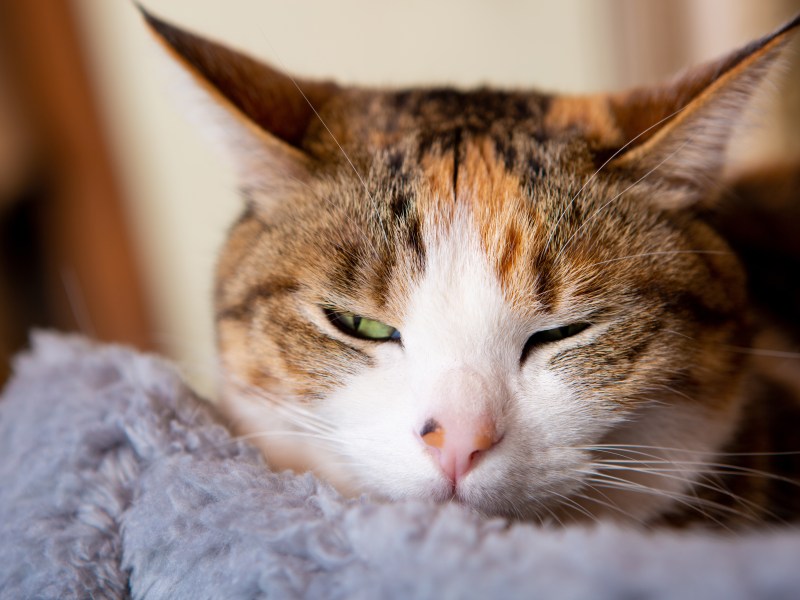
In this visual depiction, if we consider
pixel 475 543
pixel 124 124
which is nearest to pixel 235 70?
pixel 475 543

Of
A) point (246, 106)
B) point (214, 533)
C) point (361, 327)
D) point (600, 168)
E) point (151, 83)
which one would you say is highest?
point (151, 83)

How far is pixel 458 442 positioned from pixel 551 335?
17 cm

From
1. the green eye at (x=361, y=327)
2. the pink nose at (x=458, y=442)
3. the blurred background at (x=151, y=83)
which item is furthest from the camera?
the blurred background at (x=151, y=83)

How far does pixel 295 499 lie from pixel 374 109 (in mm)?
519

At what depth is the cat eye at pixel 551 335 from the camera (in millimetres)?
701

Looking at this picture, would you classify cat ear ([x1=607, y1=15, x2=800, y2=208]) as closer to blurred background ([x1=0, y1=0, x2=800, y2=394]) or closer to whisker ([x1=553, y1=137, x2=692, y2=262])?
whisker ([x1=553, y1=137, x2=692, y2=262])

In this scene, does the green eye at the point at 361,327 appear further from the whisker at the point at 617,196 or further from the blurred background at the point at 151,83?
the blurred background at the point at 151,83

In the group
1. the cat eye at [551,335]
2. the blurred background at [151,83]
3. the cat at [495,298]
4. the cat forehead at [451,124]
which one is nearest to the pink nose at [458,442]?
the cat at [495,298]

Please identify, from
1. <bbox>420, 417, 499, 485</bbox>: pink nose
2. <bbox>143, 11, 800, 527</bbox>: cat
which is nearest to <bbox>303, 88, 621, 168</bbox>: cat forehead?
<bbox>143, 11, 800, 527</bbox>: cat

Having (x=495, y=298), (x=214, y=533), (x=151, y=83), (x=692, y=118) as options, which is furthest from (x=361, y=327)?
(x=151, y=83)

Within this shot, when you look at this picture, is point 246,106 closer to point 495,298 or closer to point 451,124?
point 451,124

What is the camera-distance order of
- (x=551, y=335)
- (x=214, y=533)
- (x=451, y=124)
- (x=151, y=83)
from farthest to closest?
(x=151, y=83) < (x=451, y=124) < (x=551, y=335) < (x=214, y=533)

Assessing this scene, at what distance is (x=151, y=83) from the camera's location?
2.11 m

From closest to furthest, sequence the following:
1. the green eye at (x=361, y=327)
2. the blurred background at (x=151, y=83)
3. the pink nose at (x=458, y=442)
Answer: the pink nose at (x=458, y=442)
the green eye at (x=361, y=327)
the blurred background at (x=151, y=83)
